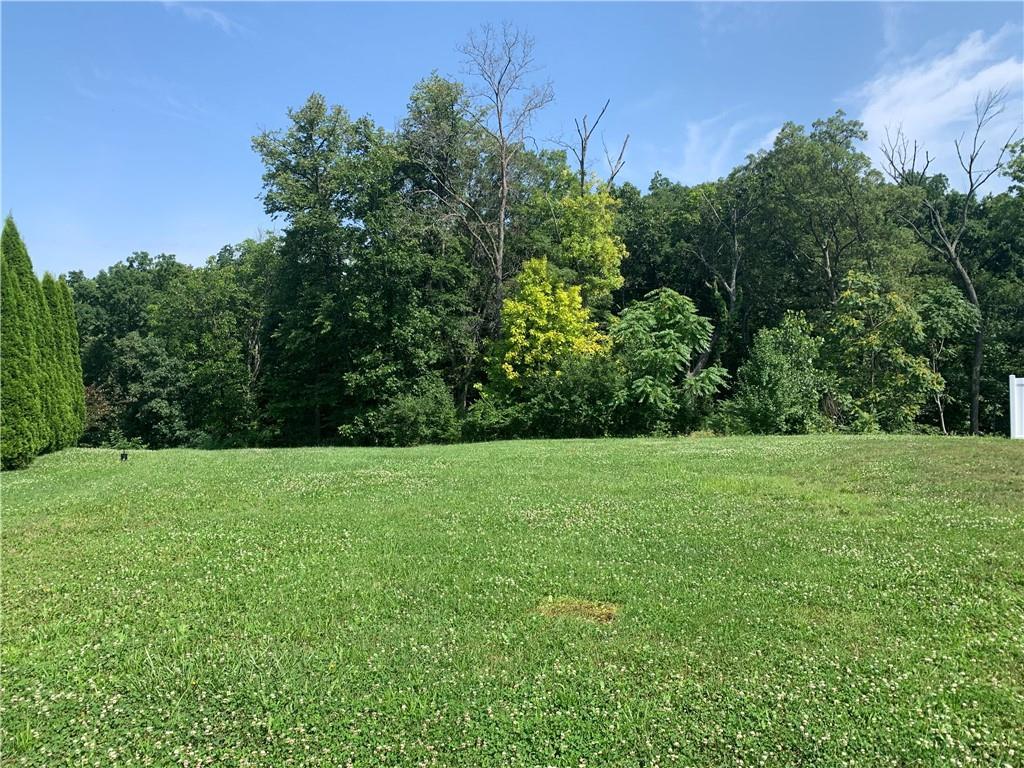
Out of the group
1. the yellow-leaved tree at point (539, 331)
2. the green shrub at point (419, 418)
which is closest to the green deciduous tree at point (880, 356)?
the yellow-leaved tree at point (539, 331)

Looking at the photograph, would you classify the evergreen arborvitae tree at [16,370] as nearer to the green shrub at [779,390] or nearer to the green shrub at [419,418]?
the green shrub at [419,418]

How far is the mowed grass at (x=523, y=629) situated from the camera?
344cm

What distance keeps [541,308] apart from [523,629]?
68.1 ft

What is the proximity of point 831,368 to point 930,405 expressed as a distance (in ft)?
26.6

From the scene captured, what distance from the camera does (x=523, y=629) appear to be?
468 cm

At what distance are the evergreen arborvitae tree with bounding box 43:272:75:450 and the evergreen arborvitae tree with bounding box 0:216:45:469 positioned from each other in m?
0.90

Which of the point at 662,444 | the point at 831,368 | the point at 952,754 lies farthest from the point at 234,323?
the point at 952,754

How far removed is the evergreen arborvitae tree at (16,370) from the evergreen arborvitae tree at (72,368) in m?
1.74

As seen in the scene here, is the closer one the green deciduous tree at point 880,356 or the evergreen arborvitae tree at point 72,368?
the evergreen arborvitae tree at point 72,368

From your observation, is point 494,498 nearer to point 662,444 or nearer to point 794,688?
point 794,688

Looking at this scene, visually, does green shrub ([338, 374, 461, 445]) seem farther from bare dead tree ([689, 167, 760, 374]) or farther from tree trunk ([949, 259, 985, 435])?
tree trunk ([949, 259, 985, 435])

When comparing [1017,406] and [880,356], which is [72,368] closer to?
[1017,406]

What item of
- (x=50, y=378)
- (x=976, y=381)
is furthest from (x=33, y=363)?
(x=976, y=381)

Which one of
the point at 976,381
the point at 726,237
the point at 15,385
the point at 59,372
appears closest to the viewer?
the point at 15,385
